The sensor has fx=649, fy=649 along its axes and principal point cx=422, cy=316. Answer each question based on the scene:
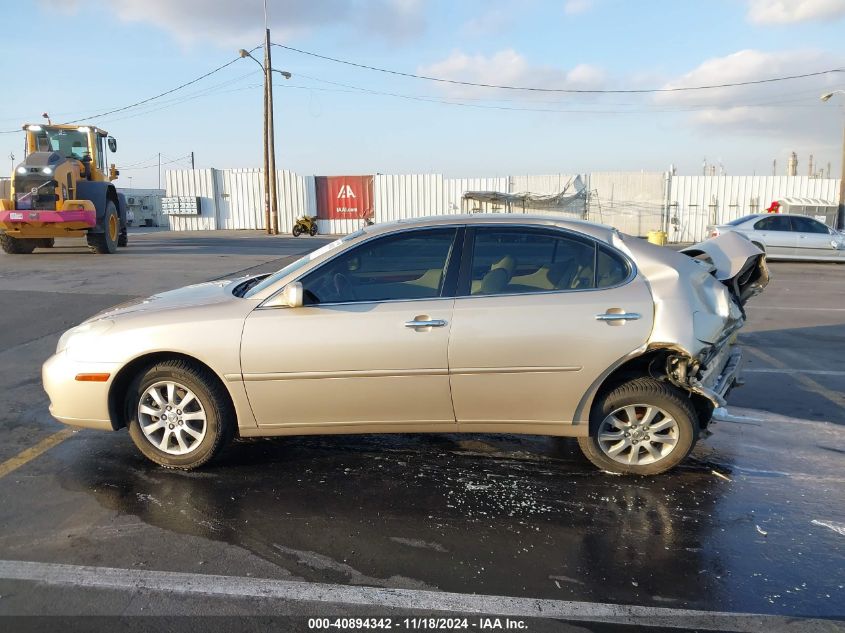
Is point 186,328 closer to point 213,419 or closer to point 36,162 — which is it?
point 213,419

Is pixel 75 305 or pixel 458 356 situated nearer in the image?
pixel 458 356

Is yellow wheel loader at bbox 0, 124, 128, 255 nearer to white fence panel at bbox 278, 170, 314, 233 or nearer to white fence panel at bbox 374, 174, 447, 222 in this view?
white fence panel at bbox 278, 170, 314, 233

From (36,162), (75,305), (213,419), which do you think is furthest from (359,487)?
(36,162)

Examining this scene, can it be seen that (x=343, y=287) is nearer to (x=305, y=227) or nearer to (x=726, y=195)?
(x=305, y=227)

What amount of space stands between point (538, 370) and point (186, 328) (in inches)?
85.8

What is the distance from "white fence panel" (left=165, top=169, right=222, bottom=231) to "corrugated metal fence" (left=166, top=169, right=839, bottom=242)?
545 mm

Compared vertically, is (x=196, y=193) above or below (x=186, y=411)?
above

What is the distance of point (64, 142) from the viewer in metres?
18.1

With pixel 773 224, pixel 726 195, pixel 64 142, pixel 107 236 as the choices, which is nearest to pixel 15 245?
pixel 107 236

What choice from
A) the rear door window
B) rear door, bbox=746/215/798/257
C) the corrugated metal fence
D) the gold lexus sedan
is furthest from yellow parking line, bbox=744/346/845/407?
the corrugated metal fence

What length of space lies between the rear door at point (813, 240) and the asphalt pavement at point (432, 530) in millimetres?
14418

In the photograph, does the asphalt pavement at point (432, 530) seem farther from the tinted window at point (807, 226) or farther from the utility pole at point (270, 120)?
the utility pole at point (270, 120)

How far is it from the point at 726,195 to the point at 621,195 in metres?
4.50

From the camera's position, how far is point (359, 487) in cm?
402
